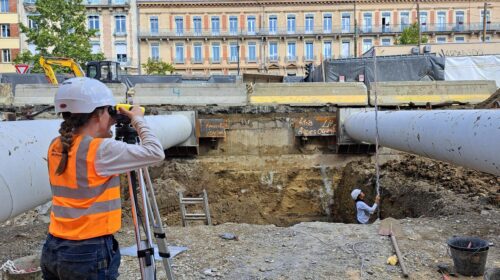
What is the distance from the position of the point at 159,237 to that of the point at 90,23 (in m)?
55.9

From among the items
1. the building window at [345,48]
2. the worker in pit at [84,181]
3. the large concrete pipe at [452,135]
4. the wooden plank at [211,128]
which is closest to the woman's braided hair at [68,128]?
the worker in pit at [84,181]

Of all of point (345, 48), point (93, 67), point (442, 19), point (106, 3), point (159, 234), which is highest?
point (106, 3)

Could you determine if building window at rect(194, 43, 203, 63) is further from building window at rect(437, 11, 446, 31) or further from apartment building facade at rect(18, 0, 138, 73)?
building window at rect(437, 11, 446, 31)

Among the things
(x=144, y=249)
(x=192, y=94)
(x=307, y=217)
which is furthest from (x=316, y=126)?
(x=144, y=249)

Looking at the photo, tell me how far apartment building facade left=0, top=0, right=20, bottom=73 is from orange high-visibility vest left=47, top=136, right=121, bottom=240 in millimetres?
51223

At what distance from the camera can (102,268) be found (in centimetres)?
231

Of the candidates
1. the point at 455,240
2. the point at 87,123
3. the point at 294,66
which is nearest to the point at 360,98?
the point at 455,240

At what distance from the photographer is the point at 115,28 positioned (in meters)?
53.4

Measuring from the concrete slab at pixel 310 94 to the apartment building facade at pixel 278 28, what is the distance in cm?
4089

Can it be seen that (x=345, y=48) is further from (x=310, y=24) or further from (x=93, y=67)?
(x=93, y=67)

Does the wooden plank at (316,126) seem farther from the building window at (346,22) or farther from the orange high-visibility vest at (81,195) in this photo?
the building window at (346,22)

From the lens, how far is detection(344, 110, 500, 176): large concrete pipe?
12.0ft

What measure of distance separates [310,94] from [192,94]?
3.67m

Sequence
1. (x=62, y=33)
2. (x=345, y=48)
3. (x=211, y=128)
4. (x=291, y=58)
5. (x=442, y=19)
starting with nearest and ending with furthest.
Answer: (x=211, y=128) → (x=62, y=33) → (x=442, y=19) → (x=291, y=58) → (x=345, y=48)
